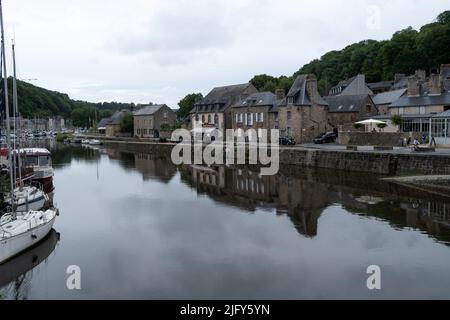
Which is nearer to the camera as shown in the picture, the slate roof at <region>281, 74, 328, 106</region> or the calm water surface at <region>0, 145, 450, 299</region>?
the calm water surface at <region>0, 145, 450, 299</region>

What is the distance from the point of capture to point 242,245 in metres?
13.4

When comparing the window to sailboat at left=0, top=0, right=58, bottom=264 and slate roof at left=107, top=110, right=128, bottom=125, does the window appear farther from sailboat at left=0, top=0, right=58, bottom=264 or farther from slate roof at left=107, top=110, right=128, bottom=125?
slate roof at left=107, top=110, right=128, bottom=125

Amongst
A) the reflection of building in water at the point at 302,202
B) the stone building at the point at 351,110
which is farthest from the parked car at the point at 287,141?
the reflection of building in water at the point at 302,202

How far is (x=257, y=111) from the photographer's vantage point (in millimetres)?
46125

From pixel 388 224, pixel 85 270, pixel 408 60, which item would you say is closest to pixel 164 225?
pixel 85 270

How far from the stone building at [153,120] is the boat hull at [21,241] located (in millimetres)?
52807

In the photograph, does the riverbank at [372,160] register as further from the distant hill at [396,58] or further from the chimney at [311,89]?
the distant hill at [396,58]

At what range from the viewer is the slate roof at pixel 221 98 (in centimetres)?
5241

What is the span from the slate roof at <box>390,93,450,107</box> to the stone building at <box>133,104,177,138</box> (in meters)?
37.2

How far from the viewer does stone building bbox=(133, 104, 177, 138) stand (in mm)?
68625

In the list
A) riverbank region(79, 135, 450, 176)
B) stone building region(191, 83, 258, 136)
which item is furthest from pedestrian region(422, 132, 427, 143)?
stone building region(191, 83, 258, 136)

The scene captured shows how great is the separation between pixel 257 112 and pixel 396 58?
111 feet

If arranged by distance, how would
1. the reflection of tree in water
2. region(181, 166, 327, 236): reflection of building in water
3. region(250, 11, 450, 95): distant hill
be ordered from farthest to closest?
1. region(250, 11, 450, 95): distant hill
2. the reflection of tree in water
3. region(181, 166, 327, 236): reflection of building in water
